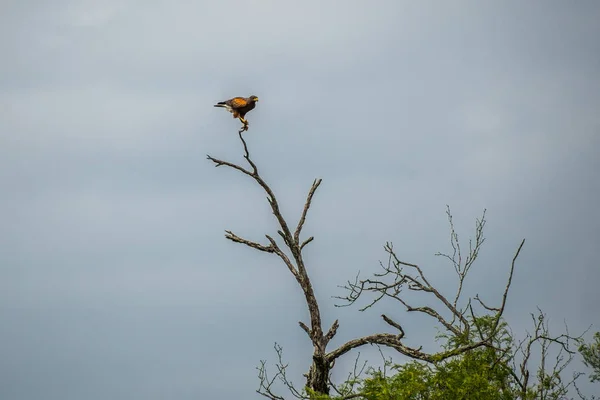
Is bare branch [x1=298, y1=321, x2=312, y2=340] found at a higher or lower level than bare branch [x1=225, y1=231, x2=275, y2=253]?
lower

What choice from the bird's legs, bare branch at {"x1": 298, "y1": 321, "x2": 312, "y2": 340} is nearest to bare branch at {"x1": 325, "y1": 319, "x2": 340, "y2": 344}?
bare branch at {"x1": 298, "y1": 321, "x2": 312, "y2": 340}

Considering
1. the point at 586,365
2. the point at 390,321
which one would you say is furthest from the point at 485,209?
the point at 586,365

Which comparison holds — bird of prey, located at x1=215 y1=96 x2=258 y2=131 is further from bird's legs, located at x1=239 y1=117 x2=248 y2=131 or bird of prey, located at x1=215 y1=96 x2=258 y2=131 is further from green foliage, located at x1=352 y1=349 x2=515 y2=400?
green foliage, located at x1=352 y1=349 x2=515 y2=400

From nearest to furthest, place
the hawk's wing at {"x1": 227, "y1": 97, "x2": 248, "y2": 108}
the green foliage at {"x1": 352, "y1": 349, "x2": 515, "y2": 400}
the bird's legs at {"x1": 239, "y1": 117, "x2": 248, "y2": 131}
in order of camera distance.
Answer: the green foliage at {"x1": 352, "y1": 349, "x2": 515, "y2": 400} → the bird's legs at {"x1": 239, "y1": 117, "x2": 248, "y2": 131} → the hawk's wing at {"x1": 227, "y1": 97, "x2": 248, "y2": 108}

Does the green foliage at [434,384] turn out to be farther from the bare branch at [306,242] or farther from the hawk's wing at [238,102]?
the hawk's wing at [238,102]

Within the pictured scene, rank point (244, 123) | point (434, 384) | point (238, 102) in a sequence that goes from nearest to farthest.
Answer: point (434, 384), point (244, 123), point (238, 102)

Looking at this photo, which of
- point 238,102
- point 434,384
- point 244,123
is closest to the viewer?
point 434,384

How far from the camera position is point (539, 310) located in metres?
12.9

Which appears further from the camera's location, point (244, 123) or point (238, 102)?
point (238, 102)

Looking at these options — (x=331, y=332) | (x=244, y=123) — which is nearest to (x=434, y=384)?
(x=331, y=332)

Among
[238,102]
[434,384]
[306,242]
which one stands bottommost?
[434,384]

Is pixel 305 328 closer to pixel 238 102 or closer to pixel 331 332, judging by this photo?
pixel 331 332

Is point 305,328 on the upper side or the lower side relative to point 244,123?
lower

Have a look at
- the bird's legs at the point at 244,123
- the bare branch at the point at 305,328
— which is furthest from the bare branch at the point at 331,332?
the bird's legs at the point at 244,123
